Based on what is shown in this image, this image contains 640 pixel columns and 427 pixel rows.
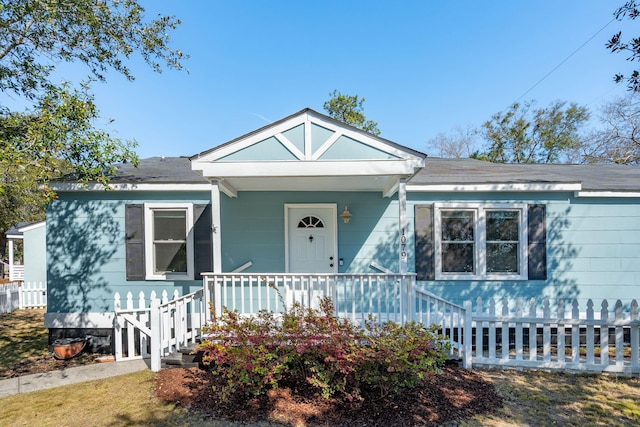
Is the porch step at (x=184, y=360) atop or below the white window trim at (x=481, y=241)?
below

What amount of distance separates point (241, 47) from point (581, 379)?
12860 mm

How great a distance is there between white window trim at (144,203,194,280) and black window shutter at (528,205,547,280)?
22.0ft

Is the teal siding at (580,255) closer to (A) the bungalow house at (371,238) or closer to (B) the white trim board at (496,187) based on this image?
(A) the bungalow house at (371,238)

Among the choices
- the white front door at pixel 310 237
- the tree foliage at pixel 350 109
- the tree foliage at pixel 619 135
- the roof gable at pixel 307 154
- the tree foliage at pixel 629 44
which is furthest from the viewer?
the tree foliage at pixel 350 109

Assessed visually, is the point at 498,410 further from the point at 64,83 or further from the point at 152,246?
the point at 64,83

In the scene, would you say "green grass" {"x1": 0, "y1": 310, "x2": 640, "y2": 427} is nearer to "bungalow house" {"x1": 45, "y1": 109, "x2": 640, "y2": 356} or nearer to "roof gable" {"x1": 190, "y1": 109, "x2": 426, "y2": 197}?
"bungalow house" {"x1": 45, "y1": 109, "x2": 640, "y2": 356}

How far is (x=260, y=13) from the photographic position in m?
9.91

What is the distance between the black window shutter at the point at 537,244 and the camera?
5957mm

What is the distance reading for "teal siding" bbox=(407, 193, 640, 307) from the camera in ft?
19.6

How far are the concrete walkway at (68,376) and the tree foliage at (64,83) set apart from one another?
268 cm


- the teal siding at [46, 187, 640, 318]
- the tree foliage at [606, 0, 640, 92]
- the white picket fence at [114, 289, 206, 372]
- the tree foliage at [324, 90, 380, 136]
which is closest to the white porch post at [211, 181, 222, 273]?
the white picket fence at [114, 289, 206, 372]

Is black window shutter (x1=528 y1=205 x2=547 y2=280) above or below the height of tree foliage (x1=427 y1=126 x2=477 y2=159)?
below

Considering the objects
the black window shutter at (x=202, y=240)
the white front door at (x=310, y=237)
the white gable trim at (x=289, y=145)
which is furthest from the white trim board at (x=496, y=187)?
the black window shutter at (x=202, y=240)

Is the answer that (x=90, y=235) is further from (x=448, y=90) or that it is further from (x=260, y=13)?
(x=448, y=90)
